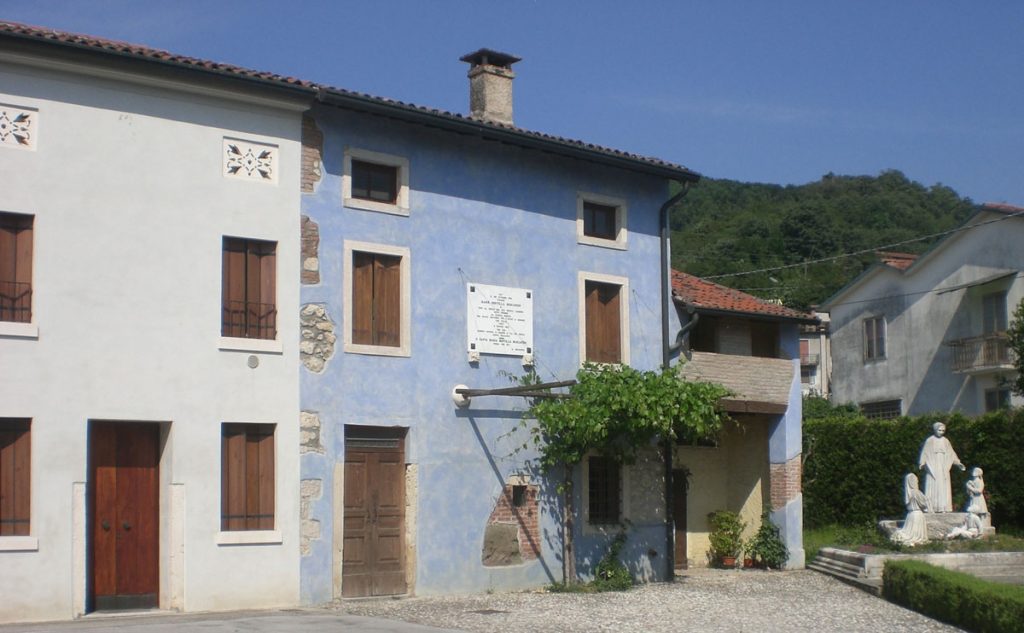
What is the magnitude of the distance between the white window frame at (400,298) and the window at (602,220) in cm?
371

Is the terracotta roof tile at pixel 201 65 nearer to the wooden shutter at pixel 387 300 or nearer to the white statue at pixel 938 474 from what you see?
the wooden shutter at pixel 387 300

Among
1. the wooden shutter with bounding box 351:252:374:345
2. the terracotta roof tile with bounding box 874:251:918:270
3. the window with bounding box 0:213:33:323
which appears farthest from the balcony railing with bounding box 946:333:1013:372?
the window with bounding box 0:213:33:323

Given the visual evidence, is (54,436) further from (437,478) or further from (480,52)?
(480,52)

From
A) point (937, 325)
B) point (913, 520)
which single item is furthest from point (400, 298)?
point (937, 325)

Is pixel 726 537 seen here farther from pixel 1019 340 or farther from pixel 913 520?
pixel 1019 340

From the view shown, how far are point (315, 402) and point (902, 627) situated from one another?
813 cm

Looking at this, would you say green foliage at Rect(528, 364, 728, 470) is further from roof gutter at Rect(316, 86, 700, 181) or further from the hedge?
the hedge

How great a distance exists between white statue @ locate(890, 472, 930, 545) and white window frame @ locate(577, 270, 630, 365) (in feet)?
19.4

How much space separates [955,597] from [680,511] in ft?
26.4

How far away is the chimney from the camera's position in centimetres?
2048

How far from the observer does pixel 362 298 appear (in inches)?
693

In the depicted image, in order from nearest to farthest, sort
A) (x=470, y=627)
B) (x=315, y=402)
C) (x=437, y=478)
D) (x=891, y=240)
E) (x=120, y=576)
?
(x=470, y=627)
(x=120, y=576)
(x=315, y=402)
(x=437, y=478)
(x=891, y=240)

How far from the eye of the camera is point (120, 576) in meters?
15.4

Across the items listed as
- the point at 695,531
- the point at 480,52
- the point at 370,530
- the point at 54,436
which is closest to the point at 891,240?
the point at 695,531
